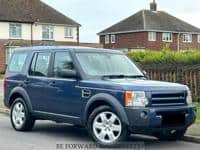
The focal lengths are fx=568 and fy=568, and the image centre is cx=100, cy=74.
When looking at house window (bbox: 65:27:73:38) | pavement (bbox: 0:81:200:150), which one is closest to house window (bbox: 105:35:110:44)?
house window (bbox: 65:27:73:38)

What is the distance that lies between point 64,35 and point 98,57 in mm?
50527

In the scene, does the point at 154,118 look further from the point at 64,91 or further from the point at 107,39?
the point at 107,39

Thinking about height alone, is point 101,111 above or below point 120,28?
below

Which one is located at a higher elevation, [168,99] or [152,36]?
[152,36]

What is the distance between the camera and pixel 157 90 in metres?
10.2

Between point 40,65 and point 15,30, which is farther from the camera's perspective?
point 15,30

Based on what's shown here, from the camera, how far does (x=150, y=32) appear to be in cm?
7200

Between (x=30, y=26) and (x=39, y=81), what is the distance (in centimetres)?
4673

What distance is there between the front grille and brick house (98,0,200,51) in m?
59.8

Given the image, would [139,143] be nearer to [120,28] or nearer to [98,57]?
[98,57]

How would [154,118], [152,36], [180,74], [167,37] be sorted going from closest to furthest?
1. [154,118]
2. [180,74]
3. [152,36]
4. [167,37]

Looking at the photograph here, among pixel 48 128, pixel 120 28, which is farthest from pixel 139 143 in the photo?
pixel 120 28

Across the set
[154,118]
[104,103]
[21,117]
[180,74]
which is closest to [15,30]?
[180,74]

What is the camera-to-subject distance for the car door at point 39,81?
38.9ft
